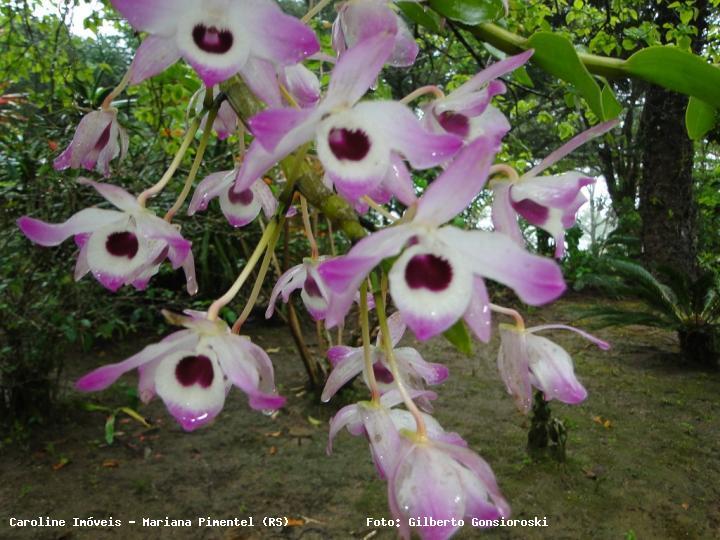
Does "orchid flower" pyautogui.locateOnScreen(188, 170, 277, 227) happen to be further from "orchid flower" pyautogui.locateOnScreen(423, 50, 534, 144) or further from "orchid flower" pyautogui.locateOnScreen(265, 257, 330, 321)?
"orchid flower" pyautogui.locateOnScreen(423, 50, 534, 144)

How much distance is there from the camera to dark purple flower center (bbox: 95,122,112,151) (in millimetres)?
601

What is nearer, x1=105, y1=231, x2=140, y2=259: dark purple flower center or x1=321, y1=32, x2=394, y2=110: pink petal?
x1=321, y1=32, x2=394, y2=110: pink petal

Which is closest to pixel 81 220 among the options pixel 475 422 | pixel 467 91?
pixel 467 91

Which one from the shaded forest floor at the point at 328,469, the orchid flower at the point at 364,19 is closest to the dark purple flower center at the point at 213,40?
the orchid flower at the point at 364,19

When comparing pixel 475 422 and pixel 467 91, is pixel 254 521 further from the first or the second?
pixel 467 91

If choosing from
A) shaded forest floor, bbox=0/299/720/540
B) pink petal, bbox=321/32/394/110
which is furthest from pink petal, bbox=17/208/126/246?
shaded forest floor, bbox=0/299/720/540

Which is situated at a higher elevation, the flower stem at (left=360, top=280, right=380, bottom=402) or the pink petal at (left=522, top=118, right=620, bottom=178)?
the pink petal at (left=522, top=118, right=620, bottom=178)

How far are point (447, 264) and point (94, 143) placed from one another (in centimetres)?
42

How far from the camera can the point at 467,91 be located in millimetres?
447

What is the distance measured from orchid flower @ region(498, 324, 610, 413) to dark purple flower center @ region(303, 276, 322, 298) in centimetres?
18

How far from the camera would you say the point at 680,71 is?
46 cm

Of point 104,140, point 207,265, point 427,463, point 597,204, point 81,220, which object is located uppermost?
point 597,204

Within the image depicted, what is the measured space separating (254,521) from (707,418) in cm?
252

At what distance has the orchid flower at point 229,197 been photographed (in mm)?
585
